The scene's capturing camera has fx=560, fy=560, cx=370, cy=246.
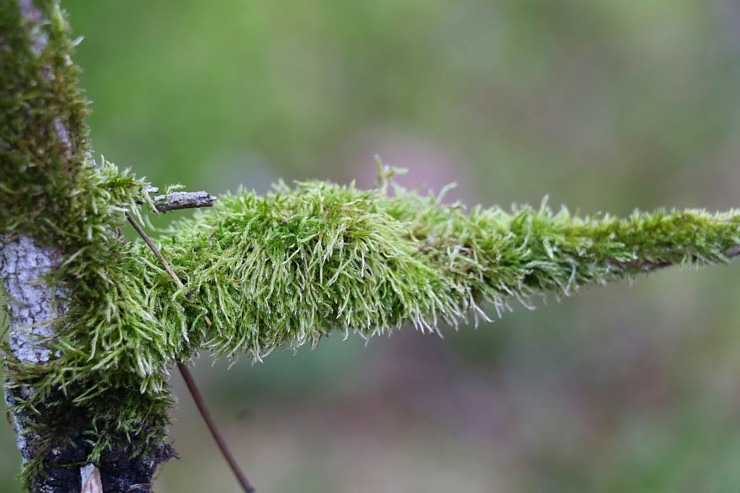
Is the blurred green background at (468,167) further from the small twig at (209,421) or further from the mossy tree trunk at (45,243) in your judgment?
the mossy tree trunk at (45,243)

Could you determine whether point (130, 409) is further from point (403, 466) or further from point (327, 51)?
point (327, 51)

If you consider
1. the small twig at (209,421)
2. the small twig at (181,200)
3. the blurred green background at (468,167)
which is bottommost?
the small twig at (209,421)

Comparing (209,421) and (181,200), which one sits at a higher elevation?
(181,200)

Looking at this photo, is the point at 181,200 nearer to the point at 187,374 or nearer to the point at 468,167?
the point at 187,374

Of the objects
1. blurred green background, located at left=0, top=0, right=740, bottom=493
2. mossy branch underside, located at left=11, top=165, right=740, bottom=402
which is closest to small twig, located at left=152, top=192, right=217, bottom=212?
mossy branch underside, located at left=11, top=165, right=740, bottom=402

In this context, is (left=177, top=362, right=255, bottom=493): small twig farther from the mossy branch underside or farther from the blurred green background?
the blurred green background

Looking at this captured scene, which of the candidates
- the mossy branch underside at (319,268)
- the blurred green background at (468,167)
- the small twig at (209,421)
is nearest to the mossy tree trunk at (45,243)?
the mossy branch underside at (319,268)

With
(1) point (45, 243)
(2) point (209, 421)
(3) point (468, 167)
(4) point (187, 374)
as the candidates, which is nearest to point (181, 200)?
(1) point (45, 243)
